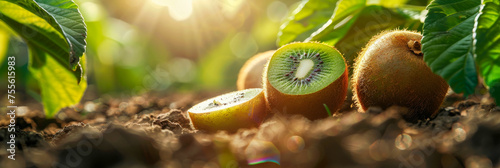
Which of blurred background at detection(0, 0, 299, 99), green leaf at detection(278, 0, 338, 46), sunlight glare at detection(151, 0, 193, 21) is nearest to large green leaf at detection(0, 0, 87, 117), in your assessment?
green leaf at detection(278, 0, 338, 46)

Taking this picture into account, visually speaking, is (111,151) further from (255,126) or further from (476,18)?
(476,18)

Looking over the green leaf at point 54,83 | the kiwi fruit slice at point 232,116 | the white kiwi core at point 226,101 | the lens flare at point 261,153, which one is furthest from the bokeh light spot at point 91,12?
the lens flare at point 261,153

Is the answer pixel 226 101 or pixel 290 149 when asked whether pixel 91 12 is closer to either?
pixel 226 101

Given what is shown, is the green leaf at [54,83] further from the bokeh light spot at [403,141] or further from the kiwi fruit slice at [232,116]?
the bokeh light spot at [403,141]

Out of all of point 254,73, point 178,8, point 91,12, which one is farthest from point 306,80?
point 178,8

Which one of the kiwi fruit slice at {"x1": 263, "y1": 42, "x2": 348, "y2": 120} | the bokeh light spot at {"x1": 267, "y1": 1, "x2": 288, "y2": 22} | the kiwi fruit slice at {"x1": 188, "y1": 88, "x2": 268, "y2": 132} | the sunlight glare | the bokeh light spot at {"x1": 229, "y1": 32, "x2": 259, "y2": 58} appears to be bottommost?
the kiwi fruit slice at {"x1": 188, "y1": 88, "x2": 268, "y2": 132}

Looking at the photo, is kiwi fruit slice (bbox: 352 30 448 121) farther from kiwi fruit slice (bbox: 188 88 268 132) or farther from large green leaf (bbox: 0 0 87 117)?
large green leaf (bbox: 0 0 87 117)

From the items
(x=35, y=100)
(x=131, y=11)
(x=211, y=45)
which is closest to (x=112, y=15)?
(x=131, y=11)
